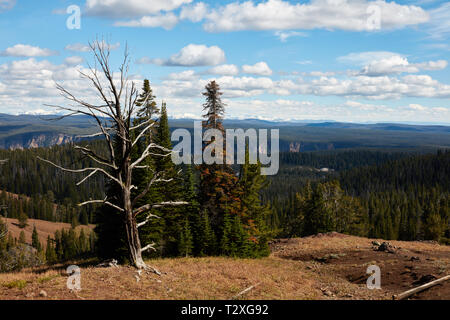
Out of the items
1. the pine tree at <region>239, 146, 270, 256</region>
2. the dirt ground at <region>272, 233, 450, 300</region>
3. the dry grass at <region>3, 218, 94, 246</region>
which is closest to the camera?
the dirt ground at <region>272, 233, 450, 300</region>

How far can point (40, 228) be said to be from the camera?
135000 mm

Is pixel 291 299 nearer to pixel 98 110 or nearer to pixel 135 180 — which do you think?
pixel 98 110

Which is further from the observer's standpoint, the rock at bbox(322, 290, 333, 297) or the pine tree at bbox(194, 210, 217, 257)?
the pine tree at bbox(194, 210, 217, 257)

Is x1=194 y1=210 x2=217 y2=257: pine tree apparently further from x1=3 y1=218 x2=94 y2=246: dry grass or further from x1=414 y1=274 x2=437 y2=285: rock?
x1=3 y1=218 x2=94 y2=246: dry grass

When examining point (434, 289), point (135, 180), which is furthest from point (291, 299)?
point (135, 180)

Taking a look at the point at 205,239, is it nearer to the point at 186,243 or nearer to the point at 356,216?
the point at 186,243

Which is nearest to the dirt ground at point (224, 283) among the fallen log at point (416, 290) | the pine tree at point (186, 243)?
the fallen log at point (416, 290)

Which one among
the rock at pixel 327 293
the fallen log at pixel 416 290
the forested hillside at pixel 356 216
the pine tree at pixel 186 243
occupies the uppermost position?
the fallen log at pixel 416 290

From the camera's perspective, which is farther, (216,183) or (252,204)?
(252,204)

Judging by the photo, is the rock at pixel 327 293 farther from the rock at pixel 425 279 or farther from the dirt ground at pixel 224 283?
the rock at pixel 425 279

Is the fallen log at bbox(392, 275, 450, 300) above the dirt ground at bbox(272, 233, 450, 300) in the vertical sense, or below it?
above

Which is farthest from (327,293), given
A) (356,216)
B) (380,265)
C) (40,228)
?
(40,228)

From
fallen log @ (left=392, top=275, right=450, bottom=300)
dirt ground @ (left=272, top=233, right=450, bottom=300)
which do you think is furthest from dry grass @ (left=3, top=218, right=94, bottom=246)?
fallen log @ (left=392, top=275, right=450, bottom=300)

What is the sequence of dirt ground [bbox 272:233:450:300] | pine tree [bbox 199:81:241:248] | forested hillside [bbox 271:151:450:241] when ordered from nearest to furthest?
dirt ground [bbox 272:233:450:300], pine tree [bbox 199:81:241:248], forested hillside [bbox 271:151:450:241]
